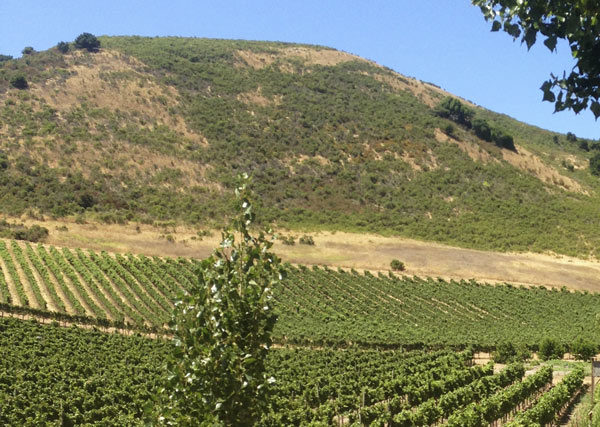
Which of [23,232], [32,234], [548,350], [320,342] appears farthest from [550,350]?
[23,232]

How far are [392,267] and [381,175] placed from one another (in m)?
36.4

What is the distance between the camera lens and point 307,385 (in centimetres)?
3531

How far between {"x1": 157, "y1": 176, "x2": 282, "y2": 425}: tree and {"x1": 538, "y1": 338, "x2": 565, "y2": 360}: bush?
159 ft

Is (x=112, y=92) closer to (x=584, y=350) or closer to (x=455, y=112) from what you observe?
(x=455, y=112)

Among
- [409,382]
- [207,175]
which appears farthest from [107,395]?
[207,175]

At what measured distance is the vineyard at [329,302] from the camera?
5266cm

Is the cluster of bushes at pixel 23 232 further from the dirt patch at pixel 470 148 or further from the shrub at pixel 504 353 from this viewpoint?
the dirt patch at pixel 470 148

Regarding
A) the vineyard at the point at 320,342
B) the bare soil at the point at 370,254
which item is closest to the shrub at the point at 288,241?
the bare soil at the point at 370,254

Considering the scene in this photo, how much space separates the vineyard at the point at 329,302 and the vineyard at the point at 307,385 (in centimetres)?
452

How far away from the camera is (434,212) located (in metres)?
101

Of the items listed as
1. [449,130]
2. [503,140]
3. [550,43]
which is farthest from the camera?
[449,130]

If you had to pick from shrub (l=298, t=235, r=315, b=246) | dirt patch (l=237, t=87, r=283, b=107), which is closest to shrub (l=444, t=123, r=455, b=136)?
dirt patch (l=237, t=87, r=283, b=107)

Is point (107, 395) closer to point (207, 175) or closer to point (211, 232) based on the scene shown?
point (211, 232)

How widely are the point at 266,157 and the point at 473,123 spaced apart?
46420 millimetres
